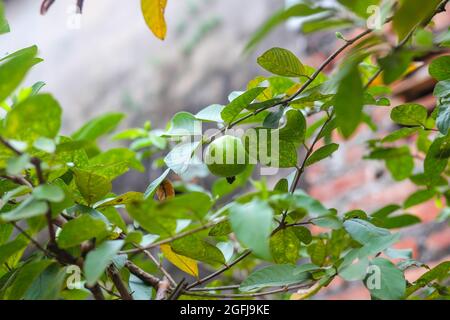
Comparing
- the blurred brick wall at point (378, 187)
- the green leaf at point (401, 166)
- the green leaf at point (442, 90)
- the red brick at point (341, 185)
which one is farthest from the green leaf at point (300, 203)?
the red brick at point (341, 185)

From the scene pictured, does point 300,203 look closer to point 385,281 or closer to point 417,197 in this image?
point 385,281

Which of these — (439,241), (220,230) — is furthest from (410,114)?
(439,241)

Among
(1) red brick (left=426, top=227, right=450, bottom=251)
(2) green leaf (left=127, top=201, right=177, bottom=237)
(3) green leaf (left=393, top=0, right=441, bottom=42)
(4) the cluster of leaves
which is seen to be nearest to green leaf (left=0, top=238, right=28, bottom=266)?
(4) the cluster of leaves

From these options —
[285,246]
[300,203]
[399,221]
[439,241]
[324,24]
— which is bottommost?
[439,241]

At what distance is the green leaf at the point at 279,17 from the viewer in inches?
12.8

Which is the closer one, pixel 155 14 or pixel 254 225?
pixel 254 225

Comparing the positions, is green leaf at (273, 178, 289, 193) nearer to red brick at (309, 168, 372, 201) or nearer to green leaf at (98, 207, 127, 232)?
green leaf at (98, 207, 127, 232)

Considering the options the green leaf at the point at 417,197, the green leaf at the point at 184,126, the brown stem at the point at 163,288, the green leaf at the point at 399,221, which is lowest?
the green leaf at the point at 399,221

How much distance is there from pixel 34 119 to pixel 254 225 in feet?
0.55

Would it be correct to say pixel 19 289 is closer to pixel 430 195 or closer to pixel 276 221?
pixel 276 221

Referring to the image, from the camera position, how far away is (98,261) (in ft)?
1.05

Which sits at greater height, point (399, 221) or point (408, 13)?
point (408, 13)

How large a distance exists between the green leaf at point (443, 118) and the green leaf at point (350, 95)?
18cm

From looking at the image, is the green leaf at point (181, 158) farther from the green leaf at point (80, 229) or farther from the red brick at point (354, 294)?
the red brick at point (354, 294)
